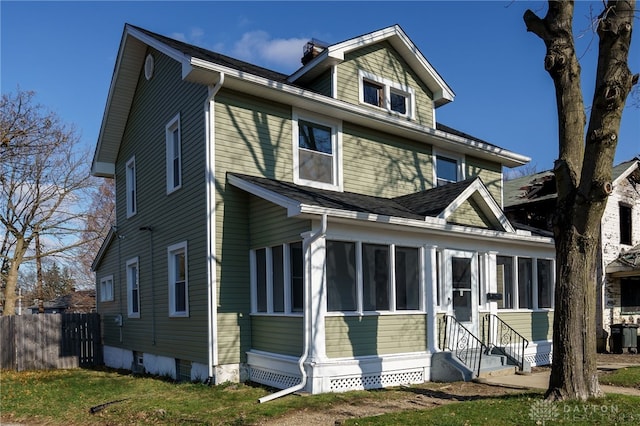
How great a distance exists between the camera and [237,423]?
25.2 feet

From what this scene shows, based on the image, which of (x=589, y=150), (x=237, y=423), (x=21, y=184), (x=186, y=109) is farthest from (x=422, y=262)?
(x=21, y=184)

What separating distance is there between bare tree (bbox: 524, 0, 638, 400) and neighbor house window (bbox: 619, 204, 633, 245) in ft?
41.9

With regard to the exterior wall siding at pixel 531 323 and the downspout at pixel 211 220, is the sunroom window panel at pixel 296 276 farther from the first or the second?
the exterior wall siding at pixel 531 323

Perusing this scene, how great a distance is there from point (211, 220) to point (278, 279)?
180 cm

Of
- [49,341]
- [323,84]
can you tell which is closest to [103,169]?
[49,341]

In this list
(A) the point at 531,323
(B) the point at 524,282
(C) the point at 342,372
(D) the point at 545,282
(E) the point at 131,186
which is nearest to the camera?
(C) the point at 342,372

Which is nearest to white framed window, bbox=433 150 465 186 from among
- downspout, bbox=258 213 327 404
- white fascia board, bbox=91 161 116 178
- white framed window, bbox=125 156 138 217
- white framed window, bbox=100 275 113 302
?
downspout, bbox=258 213 327 404

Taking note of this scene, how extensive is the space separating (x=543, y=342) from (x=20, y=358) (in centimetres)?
1494

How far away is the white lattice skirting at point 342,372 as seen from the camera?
9461 mm

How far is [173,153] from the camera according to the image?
13.3 m

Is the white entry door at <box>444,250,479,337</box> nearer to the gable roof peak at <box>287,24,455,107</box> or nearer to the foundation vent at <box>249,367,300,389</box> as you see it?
the foundation vent at <box>249,367,300,389</box>

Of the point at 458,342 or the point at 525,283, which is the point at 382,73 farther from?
the point at 458,342

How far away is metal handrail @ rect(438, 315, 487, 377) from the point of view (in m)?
11.3

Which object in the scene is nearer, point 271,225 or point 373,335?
point 373,335
